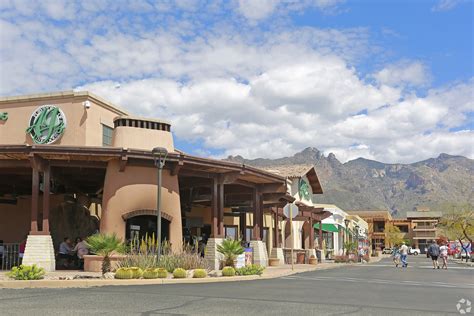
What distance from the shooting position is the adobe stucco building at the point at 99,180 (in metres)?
Result: 21.2

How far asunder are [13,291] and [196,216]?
21341 mm

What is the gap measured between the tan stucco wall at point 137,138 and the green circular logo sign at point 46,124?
5.71 m

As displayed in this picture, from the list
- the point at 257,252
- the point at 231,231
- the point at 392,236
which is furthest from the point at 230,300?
the point at 392,236

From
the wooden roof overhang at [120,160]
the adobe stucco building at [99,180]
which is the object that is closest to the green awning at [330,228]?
the adobe stucco building at [99,180]

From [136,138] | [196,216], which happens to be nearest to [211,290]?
[136,138]

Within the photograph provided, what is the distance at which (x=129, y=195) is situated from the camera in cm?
2212

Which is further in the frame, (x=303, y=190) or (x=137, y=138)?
(x=303, y=190)

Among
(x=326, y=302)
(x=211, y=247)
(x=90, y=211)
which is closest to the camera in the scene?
(x=326, y=302)

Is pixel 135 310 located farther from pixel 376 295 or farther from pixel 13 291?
pixel 376 295

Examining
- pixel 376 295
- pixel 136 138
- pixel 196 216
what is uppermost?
pixel 136 138

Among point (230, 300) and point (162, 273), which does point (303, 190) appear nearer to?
point (162, 273)

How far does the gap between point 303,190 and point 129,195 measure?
28.7m

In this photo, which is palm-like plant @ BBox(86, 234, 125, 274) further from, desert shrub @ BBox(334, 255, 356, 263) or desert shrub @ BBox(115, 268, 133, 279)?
desert shrub @ BBox(334, 255, 356, 263)

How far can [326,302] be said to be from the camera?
12.3m
